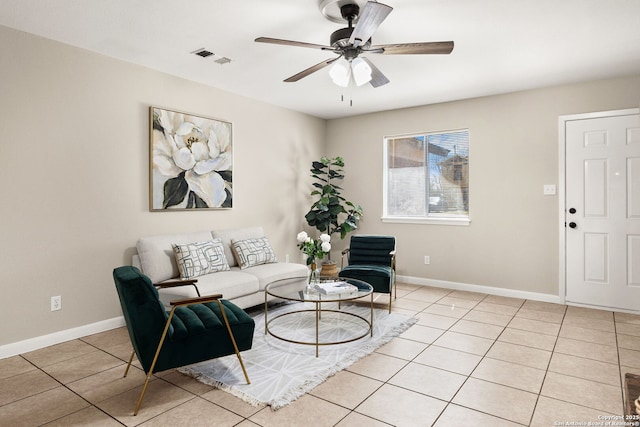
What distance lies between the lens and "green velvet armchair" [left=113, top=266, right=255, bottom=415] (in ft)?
7.38

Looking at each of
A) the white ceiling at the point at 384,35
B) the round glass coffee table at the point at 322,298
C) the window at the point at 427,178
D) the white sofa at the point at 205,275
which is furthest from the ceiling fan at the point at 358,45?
the window at the point at 427,178

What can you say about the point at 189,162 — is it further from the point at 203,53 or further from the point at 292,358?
the point at 292,358

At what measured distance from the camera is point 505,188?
4.88 meters

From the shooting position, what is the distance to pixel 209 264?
3900mm

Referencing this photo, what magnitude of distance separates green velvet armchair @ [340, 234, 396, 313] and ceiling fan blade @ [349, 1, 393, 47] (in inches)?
97.3

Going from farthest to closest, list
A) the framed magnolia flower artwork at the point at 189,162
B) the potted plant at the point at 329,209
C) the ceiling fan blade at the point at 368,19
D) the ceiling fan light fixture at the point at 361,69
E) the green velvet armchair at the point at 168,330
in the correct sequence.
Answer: the potted plant at the point at 329,209, the framed magnolia flower artwork at the point at 189,162, the ceiling fan light fixture at the point at 361,69, the green velvet armchair at the point at 168,330, the ceiling fan blade at the point at 368,19

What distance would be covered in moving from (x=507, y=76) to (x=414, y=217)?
228 cm

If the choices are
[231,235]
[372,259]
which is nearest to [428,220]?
[372,259]

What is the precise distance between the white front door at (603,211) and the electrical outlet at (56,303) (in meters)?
5.32

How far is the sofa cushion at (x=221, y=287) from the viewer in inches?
134

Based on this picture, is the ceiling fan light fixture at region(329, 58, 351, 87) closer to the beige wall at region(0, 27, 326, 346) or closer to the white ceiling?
the white ceiling

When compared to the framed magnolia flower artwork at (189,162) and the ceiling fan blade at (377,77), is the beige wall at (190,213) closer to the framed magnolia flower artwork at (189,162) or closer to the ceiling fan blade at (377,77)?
the framed magnolia flower artwork at (189,162)

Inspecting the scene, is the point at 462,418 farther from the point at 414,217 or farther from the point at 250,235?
the point at 414,217

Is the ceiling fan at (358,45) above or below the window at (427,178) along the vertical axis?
above
